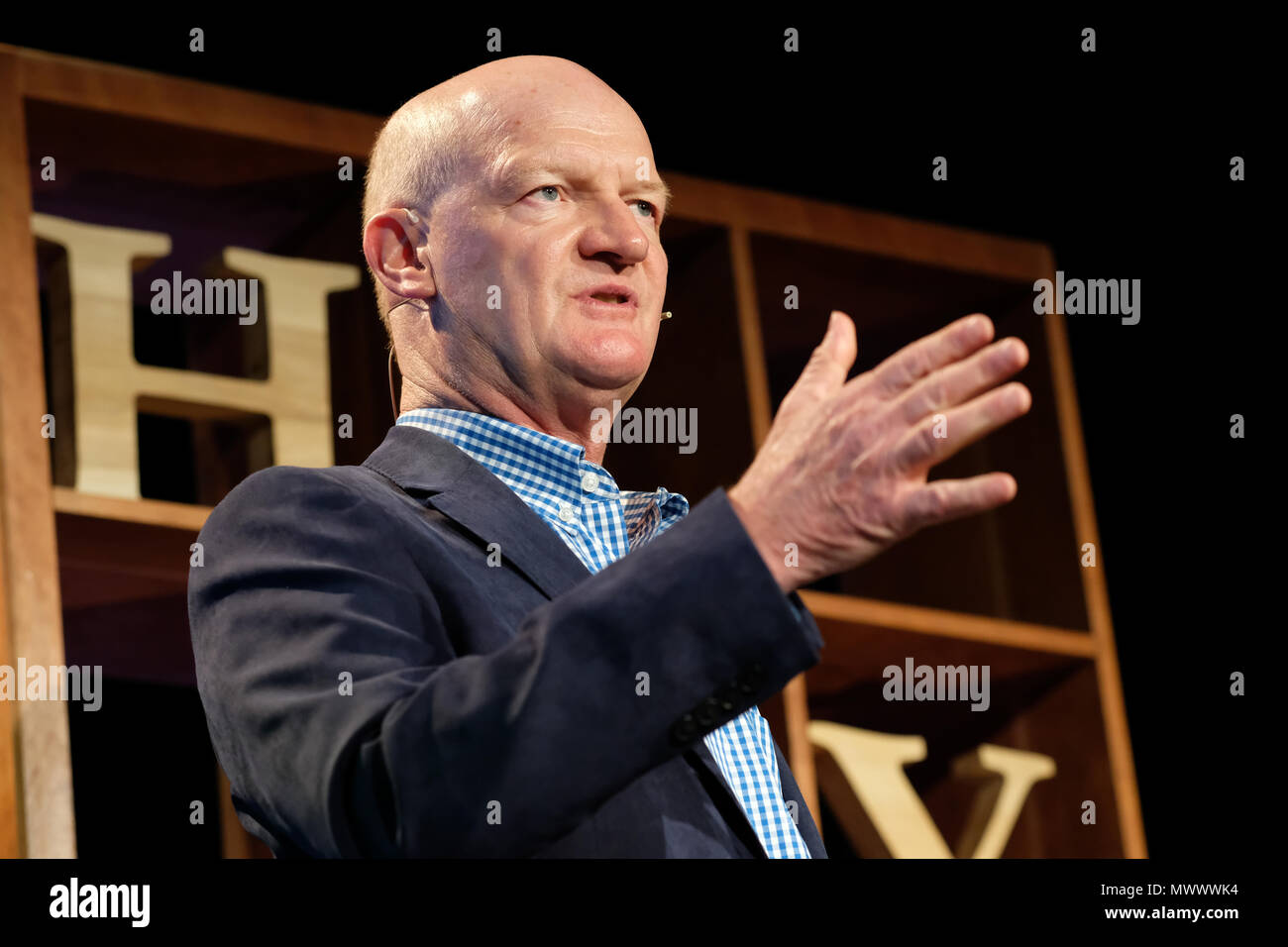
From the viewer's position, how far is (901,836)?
2627 mm

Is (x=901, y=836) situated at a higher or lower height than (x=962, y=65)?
lower

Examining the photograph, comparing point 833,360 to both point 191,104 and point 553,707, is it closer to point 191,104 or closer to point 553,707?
point 553,707

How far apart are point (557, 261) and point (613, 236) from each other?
0.05 metres

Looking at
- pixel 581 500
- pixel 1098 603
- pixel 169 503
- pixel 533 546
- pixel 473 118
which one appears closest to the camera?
pixel 533 546

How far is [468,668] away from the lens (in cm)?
96

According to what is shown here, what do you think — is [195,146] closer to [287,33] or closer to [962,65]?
[287,33]

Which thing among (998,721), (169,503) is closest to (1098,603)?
(998,721)

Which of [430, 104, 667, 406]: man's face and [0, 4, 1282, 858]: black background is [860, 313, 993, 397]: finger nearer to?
[430, 104, 667, 406]: man's face

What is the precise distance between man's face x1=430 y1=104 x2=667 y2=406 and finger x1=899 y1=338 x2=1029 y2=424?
1.64 feet

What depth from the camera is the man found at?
92cm

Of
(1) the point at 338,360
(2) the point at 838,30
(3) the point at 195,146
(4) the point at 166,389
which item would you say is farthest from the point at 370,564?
(2) the point at 838,30

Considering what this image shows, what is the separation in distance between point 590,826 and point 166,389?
1375mm

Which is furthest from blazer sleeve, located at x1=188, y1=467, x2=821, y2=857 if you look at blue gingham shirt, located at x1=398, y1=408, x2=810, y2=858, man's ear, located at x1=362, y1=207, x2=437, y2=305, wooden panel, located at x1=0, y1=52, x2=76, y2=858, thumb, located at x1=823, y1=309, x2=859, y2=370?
wooden panel, located at x1=0, y1=52, x2=76, y2=858

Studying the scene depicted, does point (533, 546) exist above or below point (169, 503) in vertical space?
below
